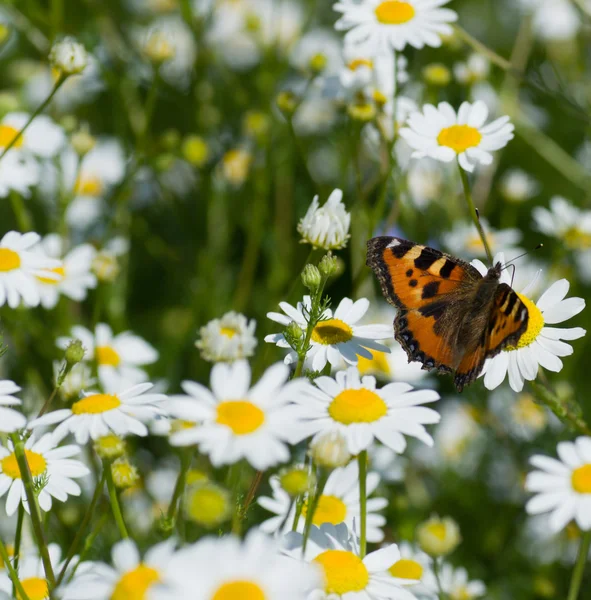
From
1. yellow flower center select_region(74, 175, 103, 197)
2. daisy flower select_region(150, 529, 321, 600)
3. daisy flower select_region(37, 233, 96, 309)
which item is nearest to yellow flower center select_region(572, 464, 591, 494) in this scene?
daisy flower select_region(150, 529, 321, 600)

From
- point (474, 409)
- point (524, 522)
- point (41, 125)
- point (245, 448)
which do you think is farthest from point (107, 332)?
point (245, 448)

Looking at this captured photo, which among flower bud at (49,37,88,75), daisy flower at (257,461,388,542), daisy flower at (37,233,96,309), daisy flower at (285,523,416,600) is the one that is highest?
flower bud at (49,37,88,75)

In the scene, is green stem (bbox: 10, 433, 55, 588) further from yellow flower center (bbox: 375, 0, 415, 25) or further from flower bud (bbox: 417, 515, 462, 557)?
yellow flower center (bbox: 375, 0, 415, 25)

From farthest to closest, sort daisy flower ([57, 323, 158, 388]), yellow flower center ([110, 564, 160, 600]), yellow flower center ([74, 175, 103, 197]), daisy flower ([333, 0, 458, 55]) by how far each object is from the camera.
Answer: yellow flower center ([74, 175, 103, 197]) < daisy flower ([57, 323, 158, 388]) < daisy flower ([333, 0, 458, 55]) < yellow flower center ([110, 564, 160, 600])

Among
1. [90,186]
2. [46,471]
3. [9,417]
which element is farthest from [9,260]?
[90,186]

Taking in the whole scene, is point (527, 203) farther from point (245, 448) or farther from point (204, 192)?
point (245, 448)

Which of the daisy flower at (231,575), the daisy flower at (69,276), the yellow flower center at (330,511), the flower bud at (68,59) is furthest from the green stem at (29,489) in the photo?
the daisy flower at (69,276)
